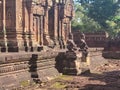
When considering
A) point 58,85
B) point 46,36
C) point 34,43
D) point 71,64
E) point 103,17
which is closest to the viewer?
point 58,85

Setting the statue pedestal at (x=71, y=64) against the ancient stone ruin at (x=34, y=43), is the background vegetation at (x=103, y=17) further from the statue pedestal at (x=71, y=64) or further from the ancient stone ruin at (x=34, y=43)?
the statue pedestal at (x=71, y=64)

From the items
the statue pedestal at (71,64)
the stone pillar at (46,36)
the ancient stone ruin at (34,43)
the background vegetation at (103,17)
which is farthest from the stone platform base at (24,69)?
the background vegetation at (103,17)

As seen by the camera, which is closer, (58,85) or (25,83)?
(25,83)

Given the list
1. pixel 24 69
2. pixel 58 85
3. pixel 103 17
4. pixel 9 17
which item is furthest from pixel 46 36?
pixel 103 17

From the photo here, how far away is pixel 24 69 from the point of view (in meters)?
12.9

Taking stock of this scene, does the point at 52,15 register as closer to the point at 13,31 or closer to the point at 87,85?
the point at 13,31

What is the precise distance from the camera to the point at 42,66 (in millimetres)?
14031

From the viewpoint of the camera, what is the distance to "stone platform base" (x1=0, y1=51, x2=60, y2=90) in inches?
447

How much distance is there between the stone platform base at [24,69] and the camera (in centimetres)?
1134

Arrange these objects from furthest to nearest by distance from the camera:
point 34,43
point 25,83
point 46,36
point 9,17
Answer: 1. point 46,36
2. point 34,43
3. point 9,17
4. point 25,83

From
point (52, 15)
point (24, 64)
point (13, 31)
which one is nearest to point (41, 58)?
point (24, 64)

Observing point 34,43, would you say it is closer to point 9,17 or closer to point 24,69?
point 9,17

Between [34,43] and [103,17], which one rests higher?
[103,17]

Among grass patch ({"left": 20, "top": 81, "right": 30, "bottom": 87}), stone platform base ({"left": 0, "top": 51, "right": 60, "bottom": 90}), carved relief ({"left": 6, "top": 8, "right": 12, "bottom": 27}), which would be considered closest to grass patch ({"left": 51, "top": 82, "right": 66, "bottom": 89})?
stone platform base ({"left": 0, "top": 51, "right": 60, "bottom": 90})
